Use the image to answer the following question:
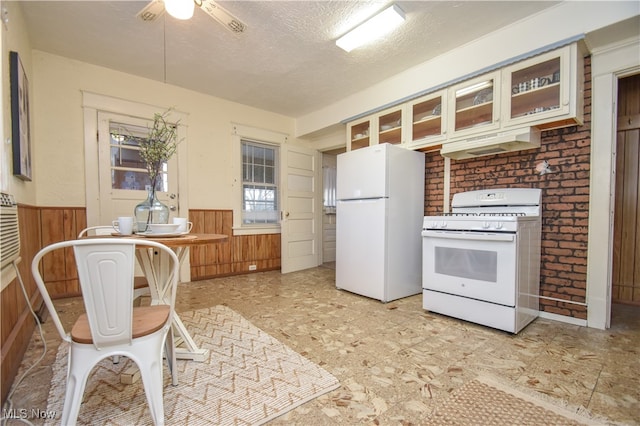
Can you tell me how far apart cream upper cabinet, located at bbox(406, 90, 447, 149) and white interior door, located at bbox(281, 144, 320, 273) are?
2.01 metres

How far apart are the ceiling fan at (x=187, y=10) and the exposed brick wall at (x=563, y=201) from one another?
277cm

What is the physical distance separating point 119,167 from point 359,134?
310cm

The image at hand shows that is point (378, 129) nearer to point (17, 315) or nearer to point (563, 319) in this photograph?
point (563, 319)

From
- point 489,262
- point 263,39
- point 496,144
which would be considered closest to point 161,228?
point 263,39

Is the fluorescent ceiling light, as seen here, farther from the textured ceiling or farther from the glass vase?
the glass vase

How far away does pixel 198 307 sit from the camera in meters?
2.87

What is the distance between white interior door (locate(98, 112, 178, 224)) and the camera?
10.8ft

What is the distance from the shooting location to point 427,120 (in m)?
3.21

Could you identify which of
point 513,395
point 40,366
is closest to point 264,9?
point 40,366

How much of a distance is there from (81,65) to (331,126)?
3.14m

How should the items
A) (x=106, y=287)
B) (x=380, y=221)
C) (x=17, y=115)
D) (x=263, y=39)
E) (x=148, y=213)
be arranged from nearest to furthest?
(x=106, y=287), (x=148, y=213), (x=17, y=115), (x=263, y=39), (x=380, y=221)

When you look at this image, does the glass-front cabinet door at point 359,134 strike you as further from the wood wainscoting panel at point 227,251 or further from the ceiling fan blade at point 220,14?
the ceiling fan blade at point 220,14

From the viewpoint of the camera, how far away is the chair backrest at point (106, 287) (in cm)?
108

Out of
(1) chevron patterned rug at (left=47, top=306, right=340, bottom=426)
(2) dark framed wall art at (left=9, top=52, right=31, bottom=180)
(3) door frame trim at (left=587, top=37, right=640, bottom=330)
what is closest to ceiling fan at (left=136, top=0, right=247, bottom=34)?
(2) dark framed wall art at (left=9, top=52, right=31, bottom=180)
